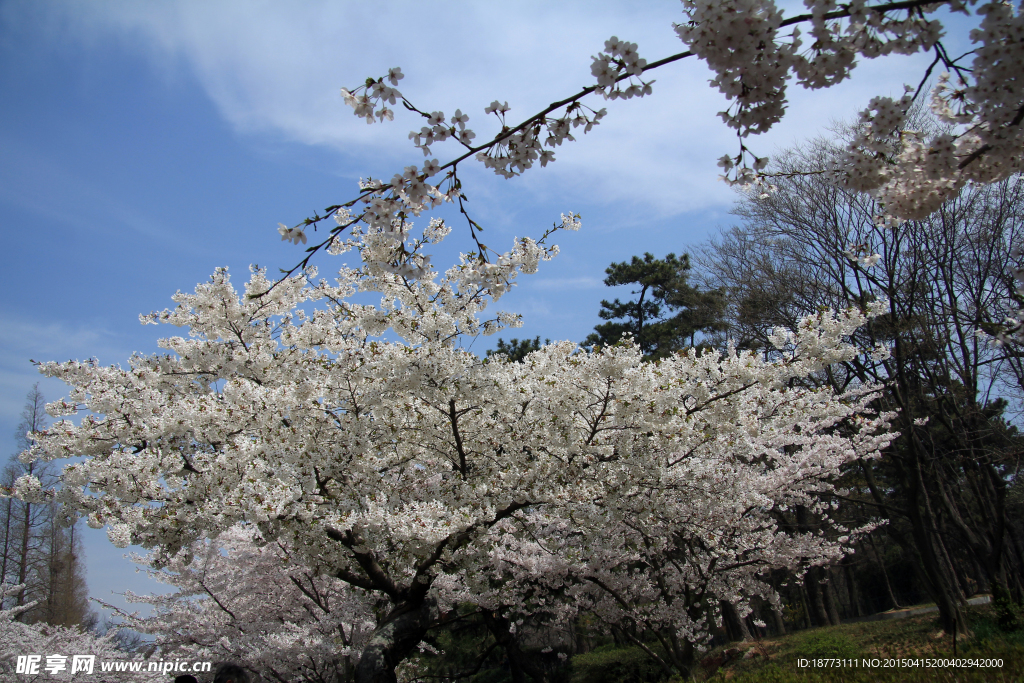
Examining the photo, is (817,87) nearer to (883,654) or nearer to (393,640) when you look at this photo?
(393,640)

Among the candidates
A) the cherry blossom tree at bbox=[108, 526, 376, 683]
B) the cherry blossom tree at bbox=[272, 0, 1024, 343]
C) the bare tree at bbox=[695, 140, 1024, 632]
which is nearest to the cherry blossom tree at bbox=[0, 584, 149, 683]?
the cherry blossom tree at bbox=[108, 526, 376, 683]

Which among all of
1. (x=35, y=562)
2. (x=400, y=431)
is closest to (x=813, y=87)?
(x=400, y=431)

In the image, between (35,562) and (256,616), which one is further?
(35,562)

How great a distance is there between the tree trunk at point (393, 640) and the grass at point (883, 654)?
3794 millimetres

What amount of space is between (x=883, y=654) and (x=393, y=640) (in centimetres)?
874

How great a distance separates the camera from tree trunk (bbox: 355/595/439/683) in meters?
6.01

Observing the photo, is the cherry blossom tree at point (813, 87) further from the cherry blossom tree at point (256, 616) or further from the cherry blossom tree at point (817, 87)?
the cherry blossom tree at point (256, 616)

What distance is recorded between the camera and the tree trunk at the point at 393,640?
601 centimetres

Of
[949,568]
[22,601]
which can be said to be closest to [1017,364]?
[949,568]

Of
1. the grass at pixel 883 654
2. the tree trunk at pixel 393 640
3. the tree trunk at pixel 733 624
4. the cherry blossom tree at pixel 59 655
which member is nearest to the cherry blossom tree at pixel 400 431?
the tree trunk at pixel 393 640

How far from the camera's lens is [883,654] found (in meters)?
9.27

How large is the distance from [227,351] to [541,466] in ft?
15.6

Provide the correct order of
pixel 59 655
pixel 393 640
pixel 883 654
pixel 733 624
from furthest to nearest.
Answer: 1. pixel 733 624
2. pixel 883 654
3. pixel 59 655
4. pixel 393 640

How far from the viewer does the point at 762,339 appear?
1438 cm
